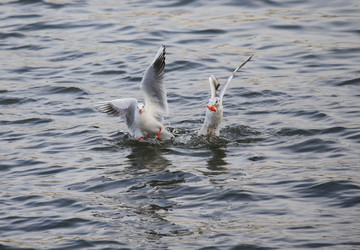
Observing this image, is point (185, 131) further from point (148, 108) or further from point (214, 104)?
point (214, 104)

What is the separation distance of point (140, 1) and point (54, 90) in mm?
7034

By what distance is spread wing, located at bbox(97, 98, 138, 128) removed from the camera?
33.9 ft

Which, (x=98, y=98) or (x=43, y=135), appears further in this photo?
(x=98, y=98)

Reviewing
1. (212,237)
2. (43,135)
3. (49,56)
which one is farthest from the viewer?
(49,56)

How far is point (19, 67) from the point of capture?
14.7 meters

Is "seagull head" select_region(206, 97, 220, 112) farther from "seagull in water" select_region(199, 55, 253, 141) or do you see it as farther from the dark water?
the dark water

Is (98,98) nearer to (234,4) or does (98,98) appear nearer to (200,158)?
(200,158)

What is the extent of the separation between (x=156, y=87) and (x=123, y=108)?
759 mm

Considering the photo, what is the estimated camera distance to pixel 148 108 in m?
10.4

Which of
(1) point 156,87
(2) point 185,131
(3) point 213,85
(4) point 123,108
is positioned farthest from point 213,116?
(4) point 123,108

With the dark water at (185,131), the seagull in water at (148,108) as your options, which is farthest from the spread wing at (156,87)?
the dark water at (185,131)

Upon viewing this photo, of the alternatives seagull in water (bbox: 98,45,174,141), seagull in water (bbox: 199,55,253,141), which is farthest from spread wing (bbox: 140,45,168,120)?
seagull in water (bbox: 199,55,253,141)

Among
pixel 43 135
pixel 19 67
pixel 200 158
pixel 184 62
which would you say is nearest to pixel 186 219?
pixel 200 158

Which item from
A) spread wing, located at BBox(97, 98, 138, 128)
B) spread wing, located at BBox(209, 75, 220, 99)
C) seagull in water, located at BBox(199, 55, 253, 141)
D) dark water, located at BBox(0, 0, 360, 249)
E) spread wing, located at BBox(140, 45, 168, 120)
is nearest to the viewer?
dark water, located at BBox(0, 0, 360, 249)
